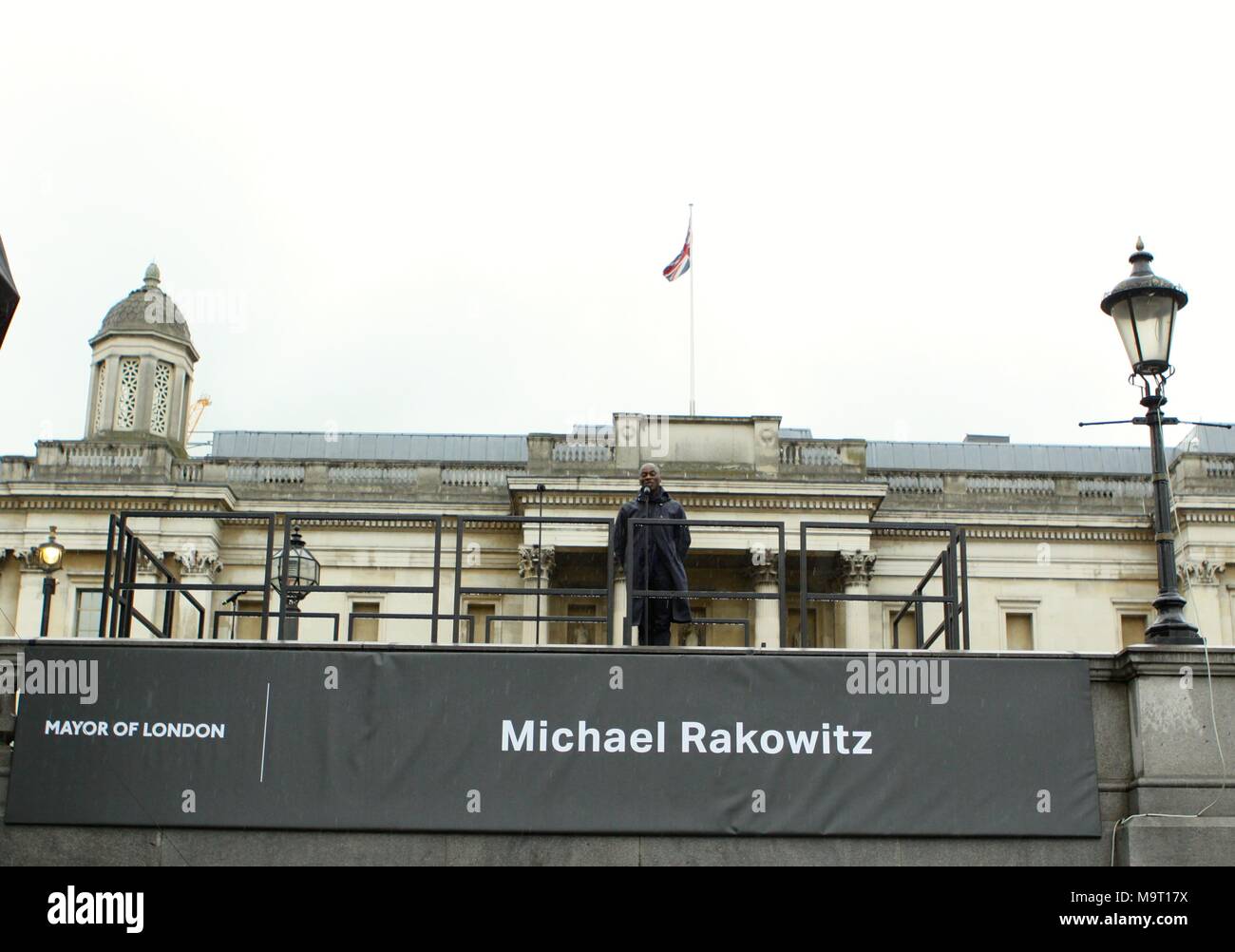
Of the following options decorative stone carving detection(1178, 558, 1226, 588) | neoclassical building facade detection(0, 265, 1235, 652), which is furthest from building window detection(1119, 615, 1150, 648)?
decorative stone carving detection(1178, 558, 1226, 588)

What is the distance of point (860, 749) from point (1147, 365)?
4004 millimetres

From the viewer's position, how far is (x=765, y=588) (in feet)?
148

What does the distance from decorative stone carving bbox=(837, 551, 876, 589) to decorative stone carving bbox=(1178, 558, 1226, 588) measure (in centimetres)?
885

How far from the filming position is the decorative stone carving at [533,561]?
45.6 meters

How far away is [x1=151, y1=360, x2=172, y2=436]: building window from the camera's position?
50.0m

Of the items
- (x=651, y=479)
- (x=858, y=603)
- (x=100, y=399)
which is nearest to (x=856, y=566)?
(x=858, y=603)

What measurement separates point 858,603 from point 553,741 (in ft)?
111

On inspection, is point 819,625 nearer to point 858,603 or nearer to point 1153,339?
point 858,603

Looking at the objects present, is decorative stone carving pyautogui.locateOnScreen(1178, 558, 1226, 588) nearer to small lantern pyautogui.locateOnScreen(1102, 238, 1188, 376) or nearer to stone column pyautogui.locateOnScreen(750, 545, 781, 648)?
stone column pyautogui.locateOnScreen(750, 545, 781, 648)

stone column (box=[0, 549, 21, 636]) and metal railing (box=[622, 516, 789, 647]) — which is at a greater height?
stone column (box=[0, 549, 21, 636])

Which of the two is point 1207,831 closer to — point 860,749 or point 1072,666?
point 1072,666

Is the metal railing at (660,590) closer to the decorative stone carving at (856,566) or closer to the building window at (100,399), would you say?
the decorative stone carving at (856,566)
